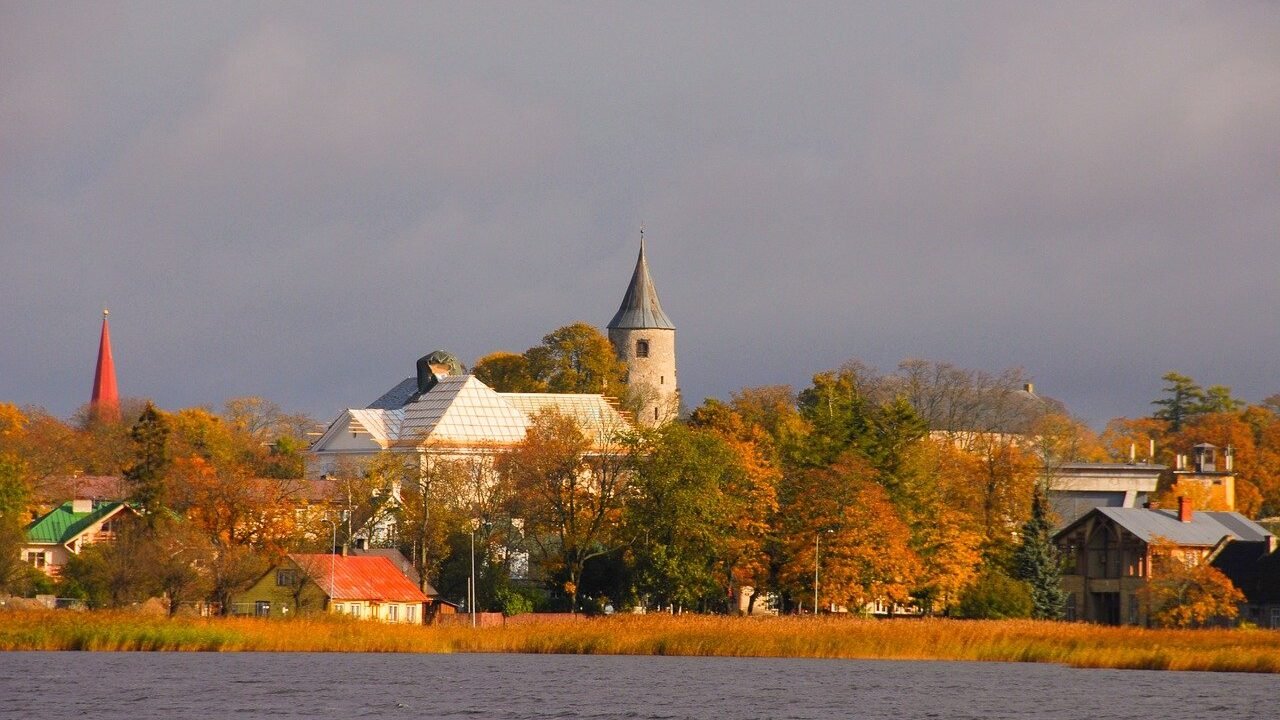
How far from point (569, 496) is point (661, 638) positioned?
67.7ft

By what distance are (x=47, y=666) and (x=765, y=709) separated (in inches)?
720

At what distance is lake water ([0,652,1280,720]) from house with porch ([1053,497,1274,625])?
69.0 feet

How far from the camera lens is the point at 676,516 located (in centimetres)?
7800

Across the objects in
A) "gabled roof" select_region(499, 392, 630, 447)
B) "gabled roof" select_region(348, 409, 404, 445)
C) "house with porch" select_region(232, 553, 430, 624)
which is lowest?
"house with porch" select_region(232, 553, 430, 624)

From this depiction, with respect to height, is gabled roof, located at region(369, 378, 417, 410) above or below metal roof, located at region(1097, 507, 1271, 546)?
above

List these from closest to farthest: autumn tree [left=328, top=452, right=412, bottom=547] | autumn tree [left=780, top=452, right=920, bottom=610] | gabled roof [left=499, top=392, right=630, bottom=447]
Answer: autumn tree [left=780, top=452, right=920, bottom=610] → autumn tree [left=328, top=452, right=412, bottom=547] → gabled roof [left=499, top=392, right=630, bottom=447]

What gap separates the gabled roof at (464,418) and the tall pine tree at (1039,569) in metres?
41.3

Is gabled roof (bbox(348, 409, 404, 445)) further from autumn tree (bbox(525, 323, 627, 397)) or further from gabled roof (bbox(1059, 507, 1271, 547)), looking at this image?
gabled roof (bbox(1059, 507, 1271, 547))

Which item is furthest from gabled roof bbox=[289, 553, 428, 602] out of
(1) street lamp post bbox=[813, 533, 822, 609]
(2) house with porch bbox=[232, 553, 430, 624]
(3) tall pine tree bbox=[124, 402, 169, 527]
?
(1) street lamp post bbox=[813, 533, 822, 609]

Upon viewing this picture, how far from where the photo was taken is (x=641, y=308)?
147m

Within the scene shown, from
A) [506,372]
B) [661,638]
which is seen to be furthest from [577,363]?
[661,638]

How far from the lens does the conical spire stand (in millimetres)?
146000

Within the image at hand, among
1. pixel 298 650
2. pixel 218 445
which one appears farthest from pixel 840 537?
pixel 218 445

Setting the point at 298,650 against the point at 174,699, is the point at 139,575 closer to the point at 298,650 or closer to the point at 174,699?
the point at 298,650
